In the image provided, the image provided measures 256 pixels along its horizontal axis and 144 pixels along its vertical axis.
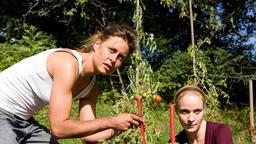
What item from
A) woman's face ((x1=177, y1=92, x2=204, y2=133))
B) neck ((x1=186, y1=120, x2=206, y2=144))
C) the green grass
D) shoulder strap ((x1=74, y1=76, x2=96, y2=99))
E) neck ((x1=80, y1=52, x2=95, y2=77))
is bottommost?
the green grass

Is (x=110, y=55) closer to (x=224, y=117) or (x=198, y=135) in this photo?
(x=198, y=135)

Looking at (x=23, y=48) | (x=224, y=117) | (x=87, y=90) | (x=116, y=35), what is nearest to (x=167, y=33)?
(x=224, y=117)

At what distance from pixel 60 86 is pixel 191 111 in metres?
0.84

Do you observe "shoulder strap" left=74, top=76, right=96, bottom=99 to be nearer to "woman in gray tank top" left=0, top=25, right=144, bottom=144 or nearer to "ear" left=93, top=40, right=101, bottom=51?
"woman in gray tank top" left=0, top=25, right=144, bottom=144

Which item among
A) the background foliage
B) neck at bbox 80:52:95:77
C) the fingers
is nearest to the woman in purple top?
the fingers

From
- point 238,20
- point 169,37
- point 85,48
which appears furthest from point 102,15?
point 85,48

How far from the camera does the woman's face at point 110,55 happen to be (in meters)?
2.81

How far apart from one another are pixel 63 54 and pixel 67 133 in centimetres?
42

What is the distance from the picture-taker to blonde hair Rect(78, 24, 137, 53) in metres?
2.87

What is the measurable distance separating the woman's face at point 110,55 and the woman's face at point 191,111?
0.52 m

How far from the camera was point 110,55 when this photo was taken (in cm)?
280

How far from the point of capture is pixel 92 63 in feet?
9.41

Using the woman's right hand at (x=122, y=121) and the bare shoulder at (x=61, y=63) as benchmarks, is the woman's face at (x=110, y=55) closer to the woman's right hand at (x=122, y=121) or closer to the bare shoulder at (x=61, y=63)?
the bare shoulder at (x=61, y=63)

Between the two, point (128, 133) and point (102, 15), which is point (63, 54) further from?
point (102, 15)
